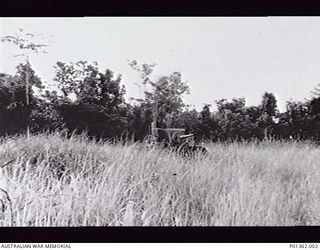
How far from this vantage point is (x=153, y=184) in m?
2.02

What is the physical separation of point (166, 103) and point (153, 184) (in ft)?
1.08

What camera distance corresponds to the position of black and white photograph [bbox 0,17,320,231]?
204cm

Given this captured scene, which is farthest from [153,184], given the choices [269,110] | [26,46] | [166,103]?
[26,46]

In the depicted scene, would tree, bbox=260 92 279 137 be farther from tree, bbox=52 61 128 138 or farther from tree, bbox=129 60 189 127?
tree, bbox=52 61 128 138

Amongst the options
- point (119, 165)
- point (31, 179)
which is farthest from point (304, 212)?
point (31, 179)

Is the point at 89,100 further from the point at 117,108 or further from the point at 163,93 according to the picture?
the point at 163,93

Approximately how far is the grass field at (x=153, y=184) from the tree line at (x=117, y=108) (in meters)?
0.06

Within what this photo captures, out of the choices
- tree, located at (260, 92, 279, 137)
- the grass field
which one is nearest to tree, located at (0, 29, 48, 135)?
the grass field

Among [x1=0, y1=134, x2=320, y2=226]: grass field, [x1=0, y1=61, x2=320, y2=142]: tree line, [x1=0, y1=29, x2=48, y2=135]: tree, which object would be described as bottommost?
[x1=0, y1=134, x2=320, y2=226]: grass field

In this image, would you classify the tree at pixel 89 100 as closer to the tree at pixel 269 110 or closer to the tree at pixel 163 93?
the tree at pixel 163 93

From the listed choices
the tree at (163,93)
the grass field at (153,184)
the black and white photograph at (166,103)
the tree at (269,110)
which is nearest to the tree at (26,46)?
the black and white photograph at (166,103)

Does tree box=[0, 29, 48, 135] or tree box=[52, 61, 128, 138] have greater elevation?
tree box=[0, 29, 48, 135]

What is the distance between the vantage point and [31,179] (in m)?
2.01
